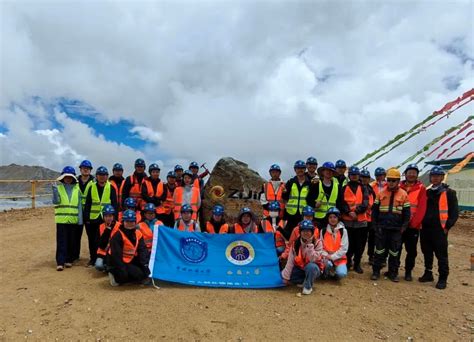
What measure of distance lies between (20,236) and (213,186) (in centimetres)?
612

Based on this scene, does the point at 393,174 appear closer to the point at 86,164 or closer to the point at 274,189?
the point at 274,189

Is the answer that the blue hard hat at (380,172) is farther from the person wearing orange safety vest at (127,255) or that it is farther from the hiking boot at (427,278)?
the person wearing orange safety vest at (127,255)

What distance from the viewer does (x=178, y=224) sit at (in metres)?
6.97

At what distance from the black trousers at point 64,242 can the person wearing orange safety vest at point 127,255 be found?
1668 mm

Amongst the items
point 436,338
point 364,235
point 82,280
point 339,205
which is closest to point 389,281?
point 364,235

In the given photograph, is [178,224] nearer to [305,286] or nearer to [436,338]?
[305,286]

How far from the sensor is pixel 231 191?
9.22 m

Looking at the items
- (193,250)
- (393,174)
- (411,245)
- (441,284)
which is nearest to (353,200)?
(393,174)

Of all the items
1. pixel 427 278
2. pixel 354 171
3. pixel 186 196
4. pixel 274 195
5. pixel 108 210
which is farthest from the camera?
pixel 186 196

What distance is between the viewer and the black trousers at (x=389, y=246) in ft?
20.9

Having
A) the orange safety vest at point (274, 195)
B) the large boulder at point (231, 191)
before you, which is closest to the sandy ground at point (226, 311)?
the orange safety vest at point (274, 195)

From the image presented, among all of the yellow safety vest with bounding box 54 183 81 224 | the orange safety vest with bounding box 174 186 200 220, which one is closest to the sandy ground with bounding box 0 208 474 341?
the yellow safety vest with bounding box 54 183 81 224

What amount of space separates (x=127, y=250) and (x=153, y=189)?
6.23ft

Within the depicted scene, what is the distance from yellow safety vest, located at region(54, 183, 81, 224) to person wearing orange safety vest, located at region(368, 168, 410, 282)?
5.87 meters
